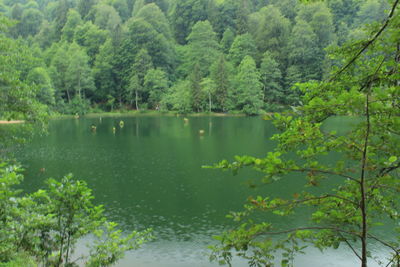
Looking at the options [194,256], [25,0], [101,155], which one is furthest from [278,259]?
[25,0]

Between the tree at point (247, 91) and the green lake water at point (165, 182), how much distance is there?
22.5 metres

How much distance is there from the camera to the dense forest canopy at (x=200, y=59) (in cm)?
6253

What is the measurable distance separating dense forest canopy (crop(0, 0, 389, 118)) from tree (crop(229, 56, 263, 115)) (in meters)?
0.18

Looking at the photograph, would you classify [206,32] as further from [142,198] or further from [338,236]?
[338,236]

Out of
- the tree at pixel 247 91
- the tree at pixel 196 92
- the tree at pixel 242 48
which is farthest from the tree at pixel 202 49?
the tree at pixel 247 91

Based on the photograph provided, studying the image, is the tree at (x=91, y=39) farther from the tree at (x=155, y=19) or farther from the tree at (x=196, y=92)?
the tree at (x=196, y=92)

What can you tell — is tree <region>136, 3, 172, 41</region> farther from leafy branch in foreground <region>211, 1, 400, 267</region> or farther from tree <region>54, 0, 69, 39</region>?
leafy branch in foreground <region>211, 1, 400, 267</region>

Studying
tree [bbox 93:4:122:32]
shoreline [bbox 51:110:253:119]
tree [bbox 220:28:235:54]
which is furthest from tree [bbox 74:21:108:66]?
tree [bbox 220:28:235:54]

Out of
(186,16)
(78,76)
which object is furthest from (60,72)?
(186,16)

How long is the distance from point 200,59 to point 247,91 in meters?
16.2

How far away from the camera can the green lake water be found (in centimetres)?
1175

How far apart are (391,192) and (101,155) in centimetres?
2560

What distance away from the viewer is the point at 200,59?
72438 millimetres

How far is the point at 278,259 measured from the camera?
11.0m
